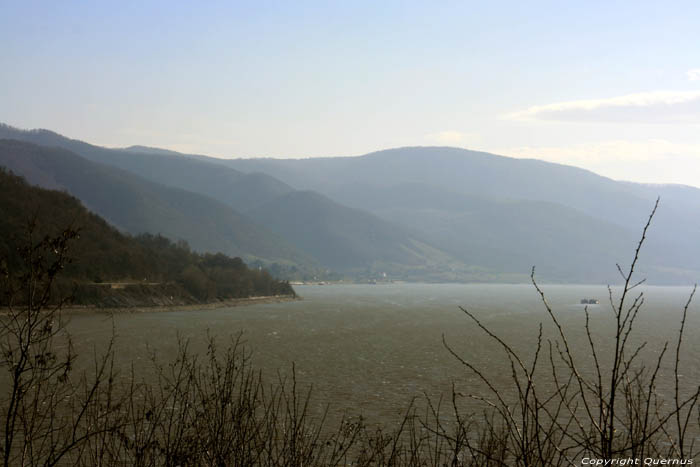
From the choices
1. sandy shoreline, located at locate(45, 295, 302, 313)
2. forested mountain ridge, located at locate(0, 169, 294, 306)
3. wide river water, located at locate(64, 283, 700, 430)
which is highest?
forested mountain ridge, located at locate(0, 169, 294, 306)

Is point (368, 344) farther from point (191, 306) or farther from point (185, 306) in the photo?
point (191, 306)

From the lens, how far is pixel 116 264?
98.9 m

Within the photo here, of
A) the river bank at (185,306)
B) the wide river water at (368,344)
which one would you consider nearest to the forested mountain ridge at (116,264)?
the river bank at (185,306)

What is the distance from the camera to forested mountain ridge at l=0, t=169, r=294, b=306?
293 ft

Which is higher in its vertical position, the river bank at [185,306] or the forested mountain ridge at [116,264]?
the forested mountain ridge at [116,264]

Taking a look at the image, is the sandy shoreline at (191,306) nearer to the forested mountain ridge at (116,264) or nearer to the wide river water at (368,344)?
the forested mountain ridge at (116,264)

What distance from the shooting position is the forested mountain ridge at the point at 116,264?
8919 cm

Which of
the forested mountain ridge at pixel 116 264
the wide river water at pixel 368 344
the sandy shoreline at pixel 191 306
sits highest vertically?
the forested mountain ridge at pixel 116 264

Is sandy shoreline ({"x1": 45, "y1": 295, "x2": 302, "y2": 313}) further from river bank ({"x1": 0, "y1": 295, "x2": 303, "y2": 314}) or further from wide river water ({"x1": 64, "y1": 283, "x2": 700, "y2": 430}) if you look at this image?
wide river water ({"x1": 64, "y1": 283, "x2": 700, "y2": 430})

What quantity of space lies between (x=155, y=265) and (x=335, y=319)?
38.9 m

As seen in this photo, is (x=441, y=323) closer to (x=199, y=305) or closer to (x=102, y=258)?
(x=199, y=305)

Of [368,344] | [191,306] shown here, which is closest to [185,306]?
[191,306]

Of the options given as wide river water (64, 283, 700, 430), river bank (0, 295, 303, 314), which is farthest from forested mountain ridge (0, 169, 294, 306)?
wide river water (64, 283, 700, 430)

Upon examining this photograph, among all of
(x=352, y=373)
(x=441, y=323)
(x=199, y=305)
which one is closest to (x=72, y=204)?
(x=199, y=305)
